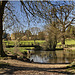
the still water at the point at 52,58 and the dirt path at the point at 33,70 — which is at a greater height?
the dirt path at the point at 33,70

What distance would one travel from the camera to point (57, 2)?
26.4 ft

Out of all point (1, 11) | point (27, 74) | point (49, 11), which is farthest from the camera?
point (1, 11)

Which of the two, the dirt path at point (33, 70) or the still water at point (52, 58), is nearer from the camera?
the dirt path at point (33, 70)

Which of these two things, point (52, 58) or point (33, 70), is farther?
point (52, 58)

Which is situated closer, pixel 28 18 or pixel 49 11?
pixel 49 11

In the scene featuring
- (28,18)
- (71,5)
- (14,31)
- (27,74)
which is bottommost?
(27,74)

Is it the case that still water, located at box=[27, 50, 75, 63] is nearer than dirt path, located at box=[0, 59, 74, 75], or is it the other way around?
dirt path, located at box=[0, 59, 74, 75]

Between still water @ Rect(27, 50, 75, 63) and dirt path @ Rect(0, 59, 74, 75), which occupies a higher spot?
dirt path @ Rect(0, 59, 74, 75)

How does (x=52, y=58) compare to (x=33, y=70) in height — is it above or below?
below

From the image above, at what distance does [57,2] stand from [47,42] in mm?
19062

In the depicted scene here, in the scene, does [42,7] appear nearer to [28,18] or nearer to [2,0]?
[28,18]

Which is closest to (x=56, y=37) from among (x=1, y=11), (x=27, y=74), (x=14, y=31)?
(x=14, y=31)

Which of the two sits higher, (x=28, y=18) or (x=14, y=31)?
(x=28, y=18)

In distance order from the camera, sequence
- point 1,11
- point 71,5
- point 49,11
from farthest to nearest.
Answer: point 1,11 < point 49,11 < point 71,5
